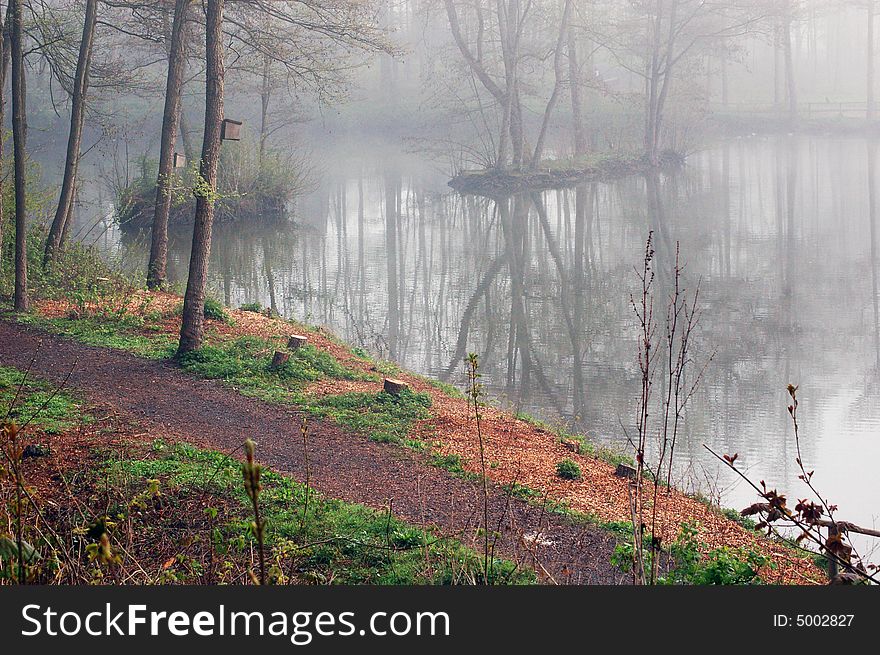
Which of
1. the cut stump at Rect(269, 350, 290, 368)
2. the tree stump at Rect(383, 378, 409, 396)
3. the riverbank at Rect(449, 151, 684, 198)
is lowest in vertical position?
the tree stump at Rect(383, 378, 409, 396)

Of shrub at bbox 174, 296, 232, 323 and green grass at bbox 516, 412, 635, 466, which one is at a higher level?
shrub at bbox 174, 296, 232, 323

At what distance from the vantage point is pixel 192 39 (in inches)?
755

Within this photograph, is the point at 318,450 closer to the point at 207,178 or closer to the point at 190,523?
the point at 190,523

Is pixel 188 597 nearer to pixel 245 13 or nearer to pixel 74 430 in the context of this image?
pixel 74 430

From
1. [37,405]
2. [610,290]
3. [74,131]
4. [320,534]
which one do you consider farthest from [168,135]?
[320,534]

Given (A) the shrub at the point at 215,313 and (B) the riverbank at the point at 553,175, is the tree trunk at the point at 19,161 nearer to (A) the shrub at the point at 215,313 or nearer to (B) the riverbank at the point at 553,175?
(A) the shrub at the point at 215,313

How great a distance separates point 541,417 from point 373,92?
60111 millimetres

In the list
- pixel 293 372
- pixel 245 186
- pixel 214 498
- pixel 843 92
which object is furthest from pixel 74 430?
pixel 843 92

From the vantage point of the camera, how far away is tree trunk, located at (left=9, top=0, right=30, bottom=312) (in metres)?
13.7

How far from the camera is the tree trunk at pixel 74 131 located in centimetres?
1566

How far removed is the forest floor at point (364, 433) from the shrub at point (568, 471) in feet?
0.23

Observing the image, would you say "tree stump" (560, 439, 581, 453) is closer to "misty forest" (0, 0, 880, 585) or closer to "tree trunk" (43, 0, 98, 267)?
"misty forest" (0, 0, 880, 585)

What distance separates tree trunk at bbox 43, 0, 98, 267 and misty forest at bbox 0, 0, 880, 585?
0.21ft

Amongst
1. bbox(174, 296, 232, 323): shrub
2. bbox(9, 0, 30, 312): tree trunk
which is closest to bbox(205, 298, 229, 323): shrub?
bbox(174, 296, 232, 323): shrub
